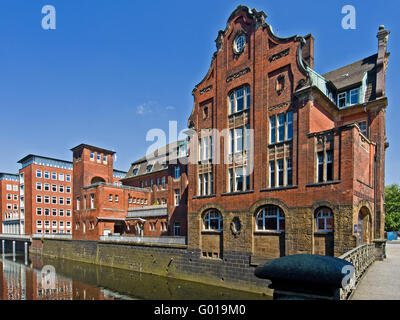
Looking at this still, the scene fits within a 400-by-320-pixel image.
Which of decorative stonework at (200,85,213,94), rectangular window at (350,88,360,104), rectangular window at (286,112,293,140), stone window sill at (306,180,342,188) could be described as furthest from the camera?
decorative stonework at (200,85,213,94)

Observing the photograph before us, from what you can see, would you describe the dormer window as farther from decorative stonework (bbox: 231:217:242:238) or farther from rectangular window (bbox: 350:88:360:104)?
decorative stonework (bbox: 231:217:242:238)

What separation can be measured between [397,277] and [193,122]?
1978cm

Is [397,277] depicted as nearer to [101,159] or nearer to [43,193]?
[101,159]

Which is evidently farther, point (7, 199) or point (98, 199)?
point (7, 199)

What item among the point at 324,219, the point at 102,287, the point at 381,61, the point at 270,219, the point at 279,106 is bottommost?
the point at 102,287

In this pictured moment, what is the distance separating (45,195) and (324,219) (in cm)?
6119

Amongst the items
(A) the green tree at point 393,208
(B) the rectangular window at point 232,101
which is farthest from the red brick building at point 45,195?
(A) the green tree at point 393,208

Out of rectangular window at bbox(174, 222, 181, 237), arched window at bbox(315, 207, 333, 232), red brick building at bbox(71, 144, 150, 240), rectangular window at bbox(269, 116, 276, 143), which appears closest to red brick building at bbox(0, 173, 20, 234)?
red brick building at bbox(71, 144, 150, 240)

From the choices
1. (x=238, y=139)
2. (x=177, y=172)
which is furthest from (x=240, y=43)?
(x=177, y=172)

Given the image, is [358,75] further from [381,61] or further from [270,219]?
[270,219]

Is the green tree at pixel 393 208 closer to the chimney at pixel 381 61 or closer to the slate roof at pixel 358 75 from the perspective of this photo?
the slate roof at pixel 358 75

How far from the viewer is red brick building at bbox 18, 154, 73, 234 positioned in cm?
5927

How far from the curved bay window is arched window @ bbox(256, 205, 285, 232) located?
324 inches

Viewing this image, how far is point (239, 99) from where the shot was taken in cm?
2341
